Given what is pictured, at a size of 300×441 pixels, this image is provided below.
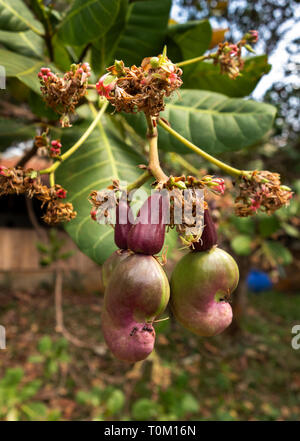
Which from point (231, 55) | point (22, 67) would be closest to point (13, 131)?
point (22, 67)

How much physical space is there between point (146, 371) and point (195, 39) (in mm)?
3746

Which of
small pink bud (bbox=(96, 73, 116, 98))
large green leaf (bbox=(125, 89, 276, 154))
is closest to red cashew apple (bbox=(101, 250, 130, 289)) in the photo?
small pink bud (bbox=(96, 73, 116, 98))

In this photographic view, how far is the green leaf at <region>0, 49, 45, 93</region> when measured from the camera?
817 millimetres

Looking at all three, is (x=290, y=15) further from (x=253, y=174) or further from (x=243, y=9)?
(x=253, y=174)

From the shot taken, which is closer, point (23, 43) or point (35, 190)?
point (35, 190)

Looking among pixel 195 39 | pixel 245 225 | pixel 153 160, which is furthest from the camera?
pixel 245 225

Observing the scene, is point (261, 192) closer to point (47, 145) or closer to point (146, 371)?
point (47, 145)

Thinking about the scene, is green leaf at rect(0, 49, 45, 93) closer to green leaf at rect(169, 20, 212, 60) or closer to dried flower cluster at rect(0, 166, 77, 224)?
dried flower cluster at rect(0, 166, 77, 224)

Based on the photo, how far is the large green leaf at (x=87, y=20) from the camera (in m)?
0.80

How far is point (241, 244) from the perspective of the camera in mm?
2791

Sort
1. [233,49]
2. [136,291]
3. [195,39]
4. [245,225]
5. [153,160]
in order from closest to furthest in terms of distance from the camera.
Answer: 1. [136,291]
2. [153,160]
3. [233,49]
4. [195,39]
5. [245,225]

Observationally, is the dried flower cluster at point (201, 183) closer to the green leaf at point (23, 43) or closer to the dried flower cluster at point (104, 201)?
the dried flower cluster at point (104, 201)

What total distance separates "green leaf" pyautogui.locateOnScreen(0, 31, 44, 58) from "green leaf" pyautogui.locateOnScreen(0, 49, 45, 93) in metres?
0.07
